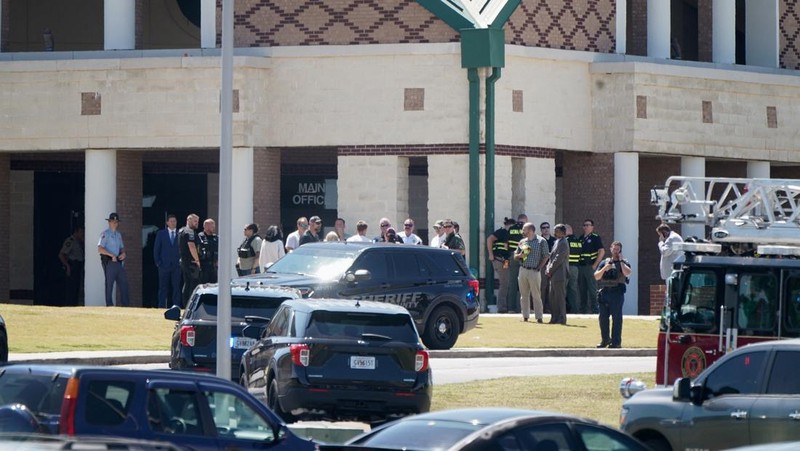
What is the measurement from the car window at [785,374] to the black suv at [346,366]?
4573mm

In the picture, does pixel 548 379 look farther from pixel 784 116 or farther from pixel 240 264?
pixel 784 116

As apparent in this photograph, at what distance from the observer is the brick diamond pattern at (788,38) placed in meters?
43.2

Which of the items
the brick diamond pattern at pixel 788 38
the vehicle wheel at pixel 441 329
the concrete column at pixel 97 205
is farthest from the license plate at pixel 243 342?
the brick diamond pattern at pixel 788 38

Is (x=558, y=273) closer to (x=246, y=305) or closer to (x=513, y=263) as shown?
(x=513, y=263)

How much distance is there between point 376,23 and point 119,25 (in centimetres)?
593

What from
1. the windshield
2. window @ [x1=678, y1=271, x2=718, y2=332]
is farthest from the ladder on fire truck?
the windshield

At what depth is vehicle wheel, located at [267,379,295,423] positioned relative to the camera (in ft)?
57.1

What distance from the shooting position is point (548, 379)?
2258cm

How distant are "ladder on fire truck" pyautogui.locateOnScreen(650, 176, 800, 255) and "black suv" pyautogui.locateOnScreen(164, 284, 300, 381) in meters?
4.82

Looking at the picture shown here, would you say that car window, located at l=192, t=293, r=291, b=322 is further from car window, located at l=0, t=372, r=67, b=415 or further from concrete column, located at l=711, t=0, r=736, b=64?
concrete column, located at l=711, t=0, r=736, b=64

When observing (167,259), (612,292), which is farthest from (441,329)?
(167,259)

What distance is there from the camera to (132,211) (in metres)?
39.6

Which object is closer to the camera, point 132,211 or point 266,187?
point 266,187

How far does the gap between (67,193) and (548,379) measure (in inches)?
892
